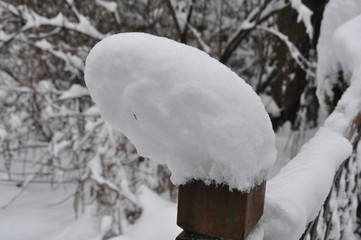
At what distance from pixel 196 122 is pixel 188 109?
1.0 inches

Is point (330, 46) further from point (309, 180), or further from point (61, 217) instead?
point (61, 217)

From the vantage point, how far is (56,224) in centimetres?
390

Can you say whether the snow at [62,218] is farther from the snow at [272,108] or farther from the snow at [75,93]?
the snow at [272,108]

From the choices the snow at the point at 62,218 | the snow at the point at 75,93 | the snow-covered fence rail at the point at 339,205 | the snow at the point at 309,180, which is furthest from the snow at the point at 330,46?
the snow at the point at 75,93

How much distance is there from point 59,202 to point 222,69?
13.6 feet

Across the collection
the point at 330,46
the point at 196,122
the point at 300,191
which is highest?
the point at 330,46

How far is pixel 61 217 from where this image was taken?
13.3 ft

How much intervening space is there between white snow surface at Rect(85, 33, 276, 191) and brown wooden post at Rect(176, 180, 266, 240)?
0.06 ft

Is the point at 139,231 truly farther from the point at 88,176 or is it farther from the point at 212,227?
the point at 212,227

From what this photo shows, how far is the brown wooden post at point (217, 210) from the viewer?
612mm

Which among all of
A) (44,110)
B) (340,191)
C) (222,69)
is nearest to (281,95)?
(44,110)

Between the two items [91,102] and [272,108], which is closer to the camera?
[91,102]

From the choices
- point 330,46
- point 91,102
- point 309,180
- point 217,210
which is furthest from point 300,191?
point 91,102

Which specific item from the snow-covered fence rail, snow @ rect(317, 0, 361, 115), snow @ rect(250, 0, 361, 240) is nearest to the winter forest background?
snow @ rect(317, 0, 361, 115)
